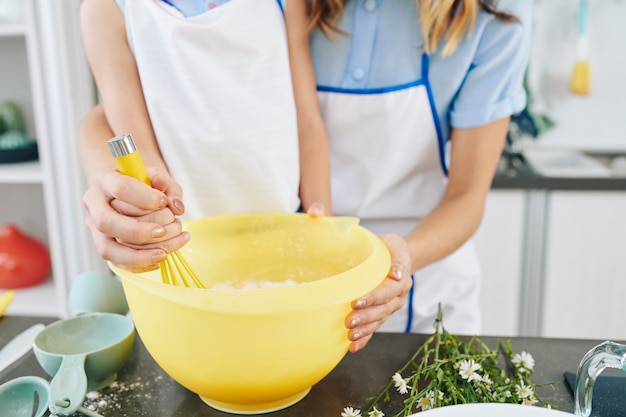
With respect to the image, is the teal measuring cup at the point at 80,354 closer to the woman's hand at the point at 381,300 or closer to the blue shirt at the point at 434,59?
the woman's hand at the point at 381,300

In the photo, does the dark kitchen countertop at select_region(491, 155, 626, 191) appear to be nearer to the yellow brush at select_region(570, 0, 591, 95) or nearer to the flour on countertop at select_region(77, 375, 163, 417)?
the yellow brush at select_region(570, 0, 591, 95)

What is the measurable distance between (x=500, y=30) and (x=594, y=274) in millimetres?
1167

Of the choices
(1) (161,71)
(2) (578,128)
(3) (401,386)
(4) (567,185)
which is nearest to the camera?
(3) (401,386)

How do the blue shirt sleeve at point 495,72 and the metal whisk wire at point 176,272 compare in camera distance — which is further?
the blue shirt sleeve at point 495,72

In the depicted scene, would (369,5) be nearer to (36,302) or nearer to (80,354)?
(80,354)

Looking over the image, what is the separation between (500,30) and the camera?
99 centimetres

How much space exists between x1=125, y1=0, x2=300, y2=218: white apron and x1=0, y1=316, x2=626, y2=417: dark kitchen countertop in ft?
0.87

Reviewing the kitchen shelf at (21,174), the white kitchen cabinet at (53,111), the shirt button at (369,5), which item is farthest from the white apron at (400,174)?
the kitchen shelf at (21,174)

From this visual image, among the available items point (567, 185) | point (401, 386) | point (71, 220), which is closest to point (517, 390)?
point (401, 386)

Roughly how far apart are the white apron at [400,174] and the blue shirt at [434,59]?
22mm

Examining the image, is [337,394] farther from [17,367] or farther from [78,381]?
[17,367]

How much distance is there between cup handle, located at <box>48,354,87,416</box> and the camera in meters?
0.62

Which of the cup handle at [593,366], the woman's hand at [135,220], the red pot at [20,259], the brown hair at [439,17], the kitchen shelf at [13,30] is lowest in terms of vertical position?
the red pot at [20,259]

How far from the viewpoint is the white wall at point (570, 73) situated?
2.16m
